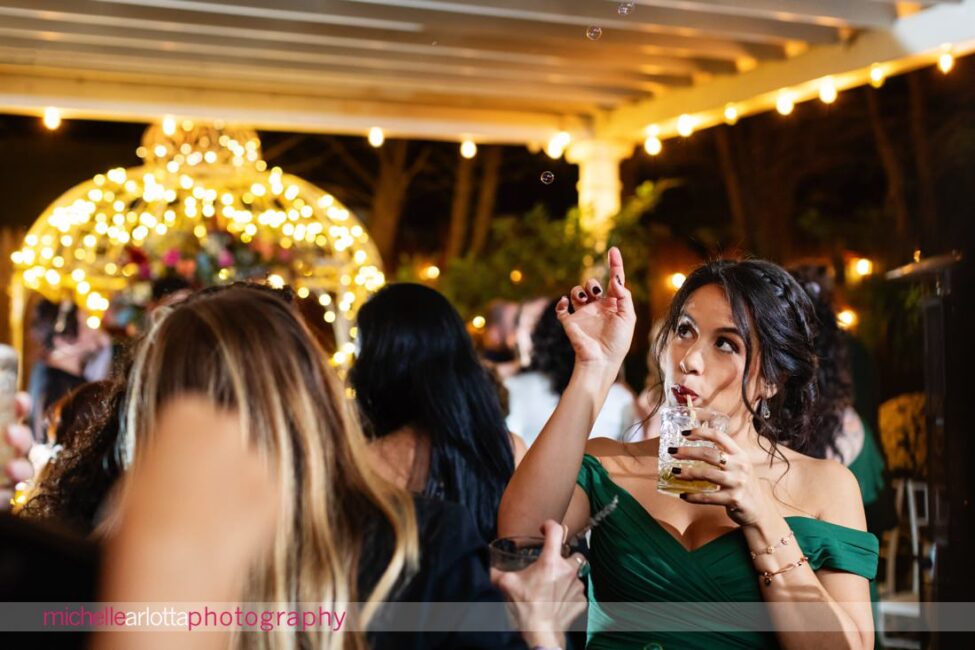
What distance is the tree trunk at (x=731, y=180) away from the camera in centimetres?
964

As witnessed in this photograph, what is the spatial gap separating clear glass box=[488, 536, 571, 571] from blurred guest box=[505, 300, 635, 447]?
2622mm

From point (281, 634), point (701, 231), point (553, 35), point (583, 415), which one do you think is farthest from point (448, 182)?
point (281, 634)

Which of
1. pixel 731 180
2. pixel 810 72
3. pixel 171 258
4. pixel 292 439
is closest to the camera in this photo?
pixel 292 439

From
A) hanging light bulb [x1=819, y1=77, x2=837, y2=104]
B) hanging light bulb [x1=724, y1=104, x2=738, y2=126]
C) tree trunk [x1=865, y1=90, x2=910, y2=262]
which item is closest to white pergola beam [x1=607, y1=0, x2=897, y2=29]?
hanging light bulb [x1=819, y1=77, x2=837, y2=104]

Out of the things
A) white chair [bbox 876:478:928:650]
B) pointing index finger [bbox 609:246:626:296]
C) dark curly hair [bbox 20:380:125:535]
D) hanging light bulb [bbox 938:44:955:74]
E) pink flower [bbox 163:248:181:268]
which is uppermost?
hanging light bulb [bbox 938:44:955:74]

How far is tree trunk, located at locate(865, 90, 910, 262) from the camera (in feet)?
26.7

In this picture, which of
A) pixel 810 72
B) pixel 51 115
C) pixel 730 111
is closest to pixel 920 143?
pixel 730 111

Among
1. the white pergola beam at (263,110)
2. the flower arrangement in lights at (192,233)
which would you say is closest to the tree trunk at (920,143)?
the white pergola beam at (263,110)

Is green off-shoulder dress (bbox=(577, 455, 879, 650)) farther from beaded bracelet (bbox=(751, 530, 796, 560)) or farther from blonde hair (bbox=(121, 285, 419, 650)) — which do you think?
blonde hair (bbox=(121, 285, 419, 650))

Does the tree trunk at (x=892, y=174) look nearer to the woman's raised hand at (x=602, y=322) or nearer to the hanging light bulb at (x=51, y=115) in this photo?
the hanging light bulb at (x=51, y=115)

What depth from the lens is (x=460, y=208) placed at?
12227 mm

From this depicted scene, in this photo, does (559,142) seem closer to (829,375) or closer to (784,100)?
(784,100)

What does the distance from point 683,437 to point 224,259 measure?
4.75m

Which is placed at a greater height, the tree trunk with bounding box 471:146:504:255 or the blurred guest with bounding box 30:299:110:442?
the tree trunk with bounding box 471:146:504:255
